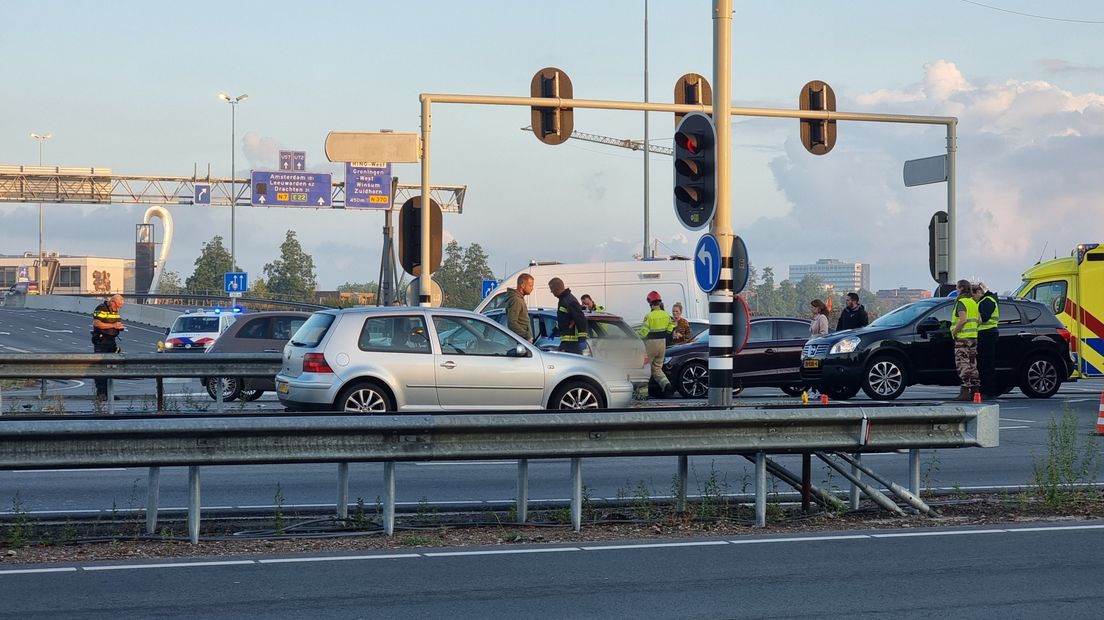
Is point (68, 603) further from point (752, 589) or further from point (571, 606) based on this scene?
point (752, 589)

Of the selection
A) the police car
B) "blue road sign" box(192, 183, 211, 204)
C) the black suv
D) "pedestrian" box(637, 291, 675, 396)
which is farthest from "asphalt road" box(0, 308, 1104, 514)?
"blue road sign" box(192, 183, 211, 204)

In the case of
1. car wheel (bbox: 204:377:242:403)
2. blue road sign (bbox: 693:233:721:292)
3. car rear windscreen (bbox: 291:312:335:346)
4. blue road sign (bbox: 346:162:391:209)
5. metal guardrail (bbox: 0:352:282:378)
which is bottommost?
car wheel (bbox: 204:377:242:403)

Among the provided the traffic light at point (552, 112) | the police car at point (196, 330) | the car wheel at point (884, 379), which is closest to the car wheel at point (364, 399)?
the traffic light at point (552, 112)

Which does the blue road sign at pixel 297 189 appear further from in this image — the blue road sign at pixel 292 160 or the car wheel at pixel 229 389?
the car wheel at pixel 229 389

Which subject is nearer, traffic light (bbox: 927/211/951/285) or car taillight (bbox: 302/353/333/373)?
car taillight (bbox: 302/353/333/373)

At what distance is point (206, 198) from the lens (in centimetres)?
6256

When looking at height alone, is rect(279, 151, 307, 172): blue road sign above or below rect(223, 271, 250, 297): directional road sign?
above

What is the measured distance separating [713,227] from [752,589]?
20.4 ft

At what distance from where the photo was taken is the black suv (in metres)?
21.7

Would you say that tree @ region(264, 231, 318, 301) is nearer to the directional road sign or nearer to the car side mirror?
the directional road sign

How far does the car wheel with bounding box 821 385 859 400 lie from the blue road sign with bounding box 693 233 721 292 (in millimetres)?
9178

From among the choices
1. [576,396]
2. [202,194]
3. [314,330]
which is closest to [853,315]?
[576,396]

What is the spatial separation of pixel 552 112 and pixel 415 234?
3021 mm

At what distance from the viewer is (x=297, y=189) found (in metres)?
57.7
